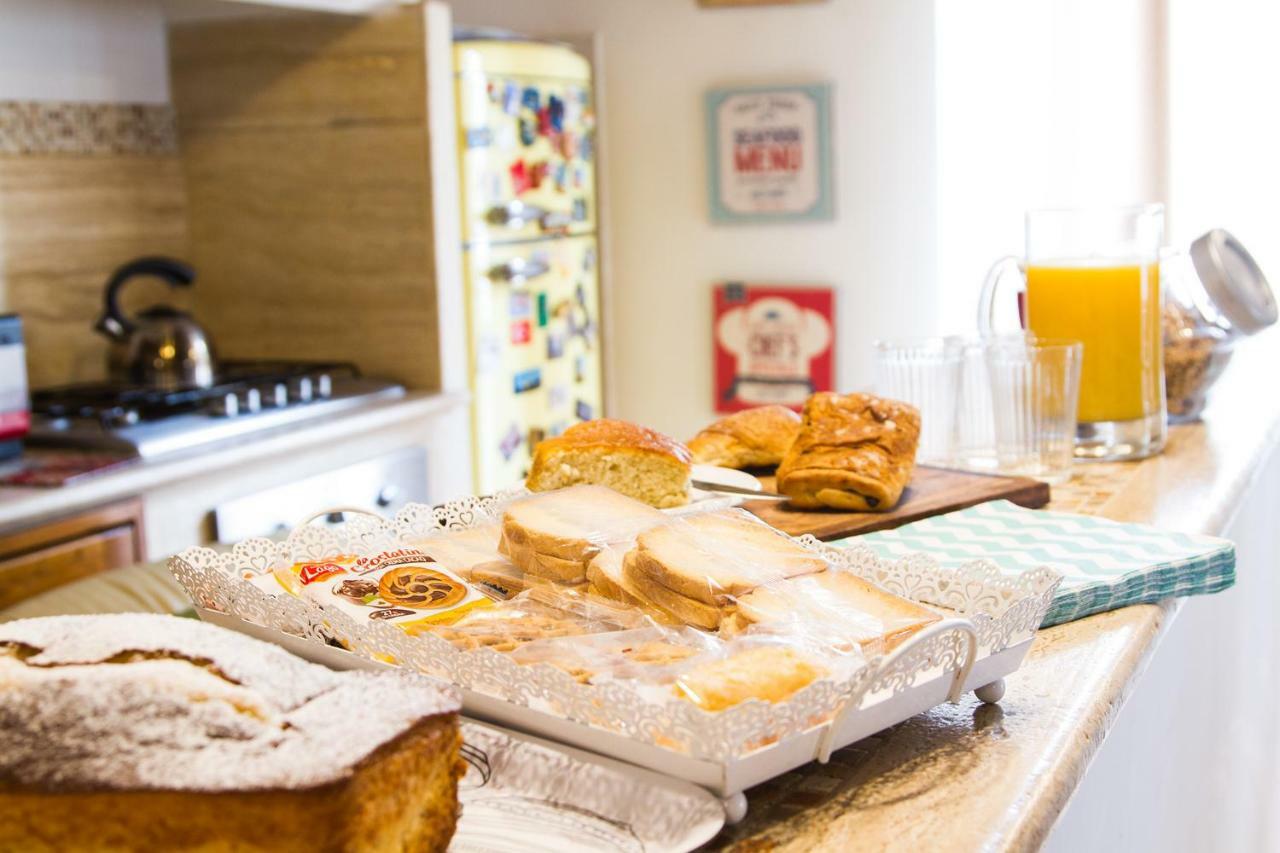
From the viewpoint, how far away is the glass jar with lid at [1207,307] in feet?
5.85

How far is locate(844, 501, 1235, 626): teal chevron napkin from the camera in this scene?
1.10m

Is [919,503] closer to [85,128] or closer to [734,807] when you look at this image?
[734,807]

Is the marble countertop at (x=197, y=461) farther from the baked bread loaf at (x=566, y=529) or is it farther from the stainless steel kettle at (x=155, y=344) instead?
the baked bread loaf at (x=566, y=529)

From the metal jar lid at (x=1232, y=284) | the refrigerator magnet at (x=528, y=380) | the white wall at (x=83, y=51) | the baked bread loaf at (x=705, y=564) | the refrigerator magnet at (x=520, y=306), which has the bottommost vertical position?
the refrigerator magnet at (x=528, y=380)

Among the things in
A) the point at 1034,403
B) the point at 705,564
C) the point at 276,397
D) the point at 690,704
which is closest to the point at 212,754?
the point at 690,704

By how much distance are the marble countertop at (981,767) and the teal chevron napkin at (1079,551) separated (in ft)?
0.06

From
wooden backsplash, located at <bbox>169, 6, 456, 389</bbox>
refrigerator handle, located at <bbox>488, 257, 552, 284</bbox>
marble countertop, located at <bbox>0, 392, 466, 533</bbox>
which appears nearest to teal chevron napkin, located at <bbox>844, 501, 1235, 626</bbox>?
marble countertop, located at <bbox>0, 392, 466, 533</bbox>

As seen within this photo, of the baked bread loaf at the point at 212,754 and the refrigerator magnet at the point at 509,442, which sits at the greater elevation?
the baked bread loaf at the point at 212,754

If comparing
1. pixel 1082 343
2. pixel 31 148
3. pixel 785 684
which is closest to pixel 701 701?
pixel 785 684

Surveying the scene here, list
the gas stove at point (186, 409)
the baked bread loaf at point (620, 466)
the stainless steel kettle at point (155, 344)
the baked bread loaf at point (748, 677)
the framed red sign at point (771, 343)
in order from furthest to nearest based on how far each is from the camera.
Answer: the framed red sign at point (771, 343), the stainless steel kettle at point (155, 344), the gas stove at point (186, 409), the baked bread loaf at point (620, 466), the baked bread loaf at point (748, 677)

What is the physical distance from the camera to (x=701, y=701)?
713 mm

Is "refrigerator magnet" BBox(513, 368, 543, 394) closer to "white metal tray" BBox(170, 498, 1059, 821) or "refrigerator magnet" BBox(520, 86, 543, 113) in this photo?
"refrigerator magnet" BBox(520, 86, 543, 113)

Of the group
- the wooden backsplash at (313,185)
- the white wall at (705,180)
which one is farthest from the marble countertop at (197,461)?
the white wall at (705,180)

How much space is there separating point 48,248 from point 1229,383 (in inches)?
96.1
